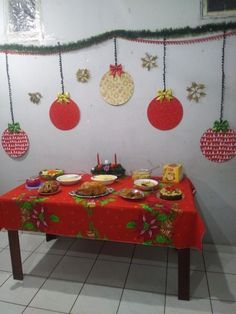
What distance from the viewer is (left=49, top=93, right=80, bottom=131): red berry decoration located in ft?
8.36

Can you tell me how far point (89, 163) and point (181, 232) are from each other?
1216mm

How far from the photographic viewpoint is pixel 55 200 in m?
1.90

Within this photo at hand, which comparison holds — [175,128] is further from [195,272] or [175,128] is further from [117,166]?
[195,272]

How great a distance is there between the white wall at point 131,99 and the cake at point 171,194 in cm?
55

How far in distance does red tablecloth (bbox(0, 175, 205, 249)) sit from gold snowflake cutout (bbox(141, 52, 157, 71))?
1078mm

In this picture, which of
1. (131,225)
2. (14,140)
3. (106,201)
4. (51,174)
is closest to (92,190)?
(106,201)

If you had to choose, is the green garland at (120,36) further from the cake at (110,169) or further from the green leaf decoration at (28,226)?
the green leaf decoration at (28,226)

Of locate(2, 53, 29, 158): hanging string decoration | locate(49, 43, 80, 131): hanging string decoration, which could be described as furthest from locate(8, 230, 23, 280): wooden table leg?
locate(49, 43, 80, 131): hanging string decoration

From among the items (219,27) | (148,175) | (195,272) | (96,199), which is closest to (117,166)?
(148,175)

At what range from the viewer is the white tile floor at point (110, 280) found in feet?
5.91

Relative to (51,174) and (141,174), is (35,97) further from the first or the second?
(141,174)

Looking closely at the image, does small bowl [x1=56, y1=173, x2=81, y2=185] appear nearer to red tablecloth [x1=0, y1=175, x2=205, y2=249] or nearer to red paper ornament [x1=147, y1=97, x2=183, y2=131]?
red tablecloth [x1=0, y1=175, x2=205, y2=249]

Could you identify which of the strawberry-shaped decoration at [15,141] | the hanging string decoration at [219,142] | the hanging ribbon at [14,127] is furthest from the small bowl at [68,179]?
the hanging string decoration at [219,142]

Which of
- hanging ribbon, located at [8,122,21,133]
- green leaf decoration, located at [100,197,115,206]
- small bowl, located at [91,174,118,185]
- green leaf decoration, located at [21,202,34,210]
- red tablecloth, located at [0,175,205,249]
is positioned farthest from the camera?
hanging ribbon, located at [8,122,21,133]
